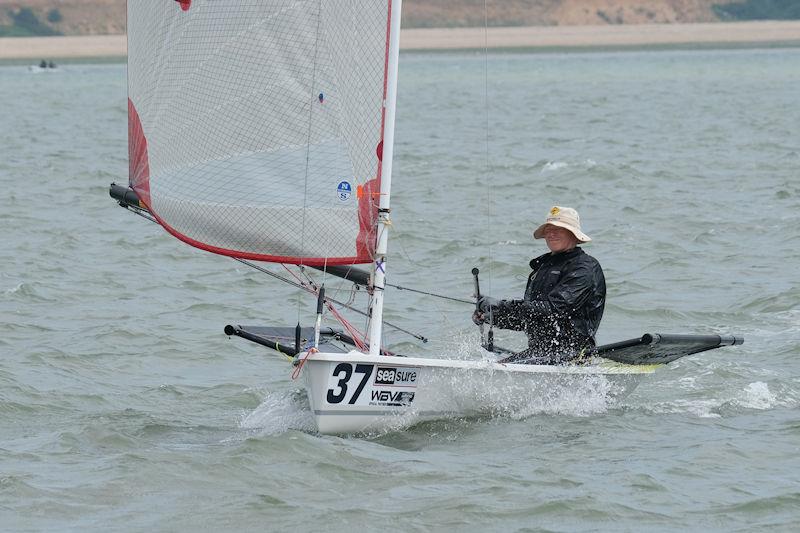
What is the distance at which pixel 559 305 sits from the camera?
28.9 feet

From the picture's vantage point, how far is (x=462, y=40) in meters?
103

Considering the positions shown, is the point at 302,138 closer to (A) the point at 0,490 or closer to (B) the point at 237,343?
(A) the point at 0,490

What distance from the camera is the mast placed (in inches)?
319

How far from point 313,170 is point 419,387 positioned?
1376 mm

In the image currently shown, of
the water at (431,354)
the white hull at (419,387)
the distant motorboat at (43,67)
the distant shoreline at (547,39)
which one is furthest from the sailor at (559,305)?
the distant shoreline at (547,39)

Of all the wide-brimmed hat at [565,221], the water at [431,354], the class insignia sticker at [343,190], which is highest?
the class insignia sticker at [343,190]

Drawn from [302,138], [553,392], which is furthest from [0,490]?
[553,392]

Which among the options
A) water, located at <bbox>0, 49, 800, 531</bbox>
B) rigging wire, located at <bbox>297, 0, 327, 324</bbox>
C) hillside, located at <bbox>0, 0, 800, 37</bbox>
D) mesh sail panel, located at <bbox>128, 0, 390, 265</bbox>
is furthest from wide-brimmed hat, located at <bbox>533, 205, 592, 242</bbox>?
hillside, located at <bbox>0, 0, 800, 37</bbox>

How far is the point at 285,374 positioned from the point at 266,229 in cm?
238

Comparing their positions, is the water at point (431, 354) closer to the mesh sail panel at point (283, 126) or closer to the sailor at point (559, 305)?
the sailor at point (559, 305)

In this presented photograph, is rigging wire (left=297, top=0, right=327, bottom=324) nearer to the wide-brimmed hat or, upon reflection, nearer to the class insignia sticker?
the class insignia sticker

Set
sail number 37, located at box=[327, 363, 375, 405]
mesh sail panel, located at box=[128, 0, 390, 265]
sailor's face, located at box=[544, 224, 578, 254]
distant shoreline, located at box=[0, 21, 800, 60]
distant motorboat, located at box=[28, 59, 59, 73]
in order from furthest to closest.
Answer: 1. distant shoreline, located at box=[0, 21, 800, 60]
2. distant motorboat, located at box=[28, 59, 59, 73]
3. sailor's face, located at box=[544, 224, 578, 254]
4. mesh sail panel, located at box=[128, 0, 390, 265]
5. sail number 37, located at box=[327, 363, 375, 405]

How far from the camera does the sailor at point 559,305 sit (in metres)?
8.80

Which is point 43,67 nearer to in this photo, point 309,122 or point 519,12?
point 519,12
